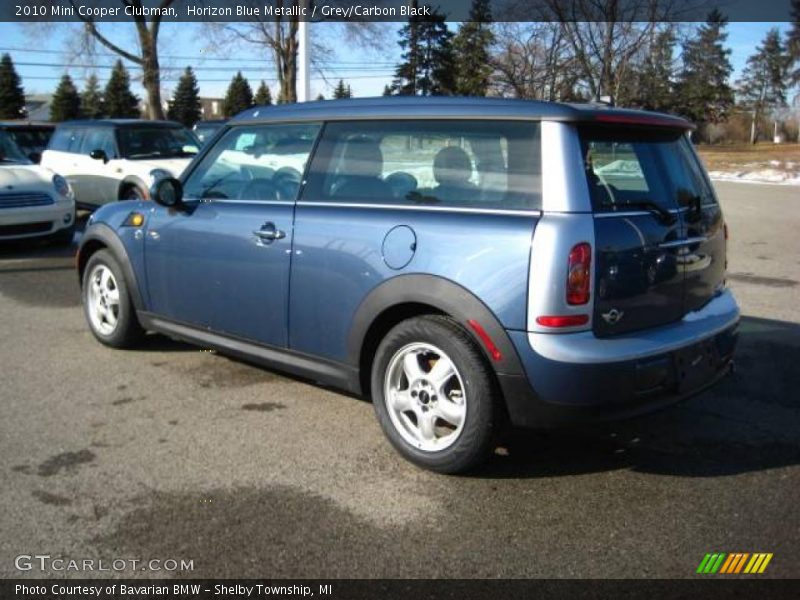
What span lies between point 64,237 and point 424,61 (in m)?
22.6

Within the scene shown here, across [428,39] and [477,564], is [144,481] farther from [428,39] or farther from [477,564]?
[428,39]

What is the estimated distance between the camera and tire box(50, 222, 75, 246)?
1041 centimetres

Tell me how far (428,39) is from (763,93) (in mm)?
61278

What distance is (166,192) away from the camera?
15.8 feet

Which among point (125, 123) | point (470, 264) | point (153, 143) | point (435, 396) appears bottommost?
point (435, 396)

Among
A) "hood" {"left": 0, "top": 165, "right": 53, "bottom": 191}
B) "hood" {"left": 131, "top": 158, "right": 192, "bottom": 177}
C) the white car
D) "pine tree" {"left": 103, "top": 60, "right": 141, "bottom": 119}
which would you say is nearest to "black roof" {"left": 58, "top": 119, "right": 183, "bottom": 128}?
"hood" {"left": 131, "top": 158, "right": 192, "bottom": 177}

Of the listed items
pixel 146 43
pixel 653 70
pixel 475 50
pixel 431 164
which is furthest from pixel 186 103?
pixel 431 164

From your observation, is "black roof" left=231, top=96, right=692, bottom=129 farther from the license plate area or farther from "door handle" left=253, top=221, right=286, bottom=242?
the license plate area

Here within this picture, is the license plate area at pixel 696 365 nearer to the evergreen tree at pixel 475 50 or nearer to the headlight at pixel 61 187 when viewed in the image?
the headlight at pixel 61 187

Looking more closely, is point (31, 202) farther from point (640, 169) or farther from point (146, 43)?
point (146, 43)

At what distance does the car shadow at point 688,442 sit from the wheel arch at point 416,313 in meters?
0.46

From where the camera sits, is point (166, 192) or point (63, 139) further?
point (63, 139)

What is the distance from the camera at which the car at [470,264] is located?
3252 millimetres

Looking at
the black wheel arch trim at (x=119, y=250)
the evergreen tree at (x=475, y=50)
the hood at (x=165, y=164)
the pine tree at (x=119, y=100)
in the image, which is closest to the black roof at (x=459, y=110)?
the black wheel arch trim at (x=119, y=250)
